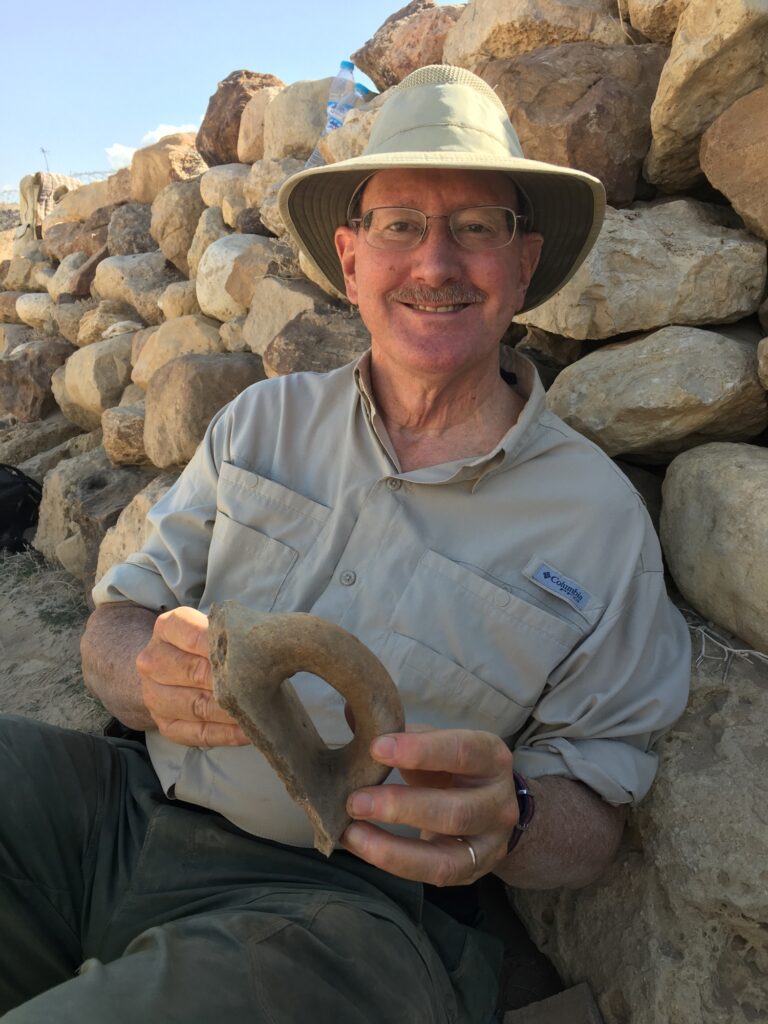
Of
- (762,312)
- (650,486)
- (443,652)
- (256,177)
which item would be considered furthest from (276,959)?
(256,177)

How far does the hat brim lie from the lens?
1.83m

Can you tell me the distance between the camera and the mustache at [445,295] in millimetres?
1945

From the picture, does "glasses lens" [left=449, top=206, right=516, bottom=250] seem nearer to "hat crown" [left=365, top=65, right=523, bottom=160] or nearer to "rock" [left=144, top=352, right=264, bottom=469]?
"hat crown" [left=365, top=65, right=523, bottom=160]

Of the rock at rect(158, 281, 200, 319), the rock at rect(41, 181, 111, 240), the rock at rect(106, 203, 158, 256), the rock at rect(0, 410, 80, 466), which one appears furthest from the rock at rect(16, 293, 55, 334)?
the rock at rect(158, 281, 200, 319)

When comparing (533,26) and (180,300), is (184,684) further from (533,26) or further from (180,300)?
(180,300)

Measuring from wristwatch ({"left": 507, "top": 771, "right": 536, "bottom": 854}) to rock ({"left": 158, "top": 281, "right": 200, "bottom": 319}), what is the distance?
14.7 ft

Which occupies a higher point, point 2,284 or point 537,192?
point 537,192

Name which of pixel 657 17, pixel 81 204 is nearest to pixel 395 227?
pixel 657 17

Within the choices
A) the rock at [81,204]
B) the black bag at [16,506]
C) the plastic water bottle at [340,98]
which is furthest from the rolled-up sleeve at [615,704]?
the rock at [81,204]

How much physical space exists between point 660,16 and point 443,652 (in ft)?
7.88

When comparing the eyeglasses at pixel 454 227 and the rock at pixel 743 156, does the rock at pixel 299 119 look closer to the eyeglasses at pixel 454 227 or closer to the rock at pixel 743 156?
the rock at pixel 743 156

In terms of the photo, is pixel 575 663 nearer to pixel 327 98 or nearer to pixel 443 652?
pixel 443 652

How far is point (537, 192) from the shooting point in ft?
6.90

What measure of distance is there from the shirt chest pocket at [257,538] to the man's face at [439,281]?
0.48 metres
